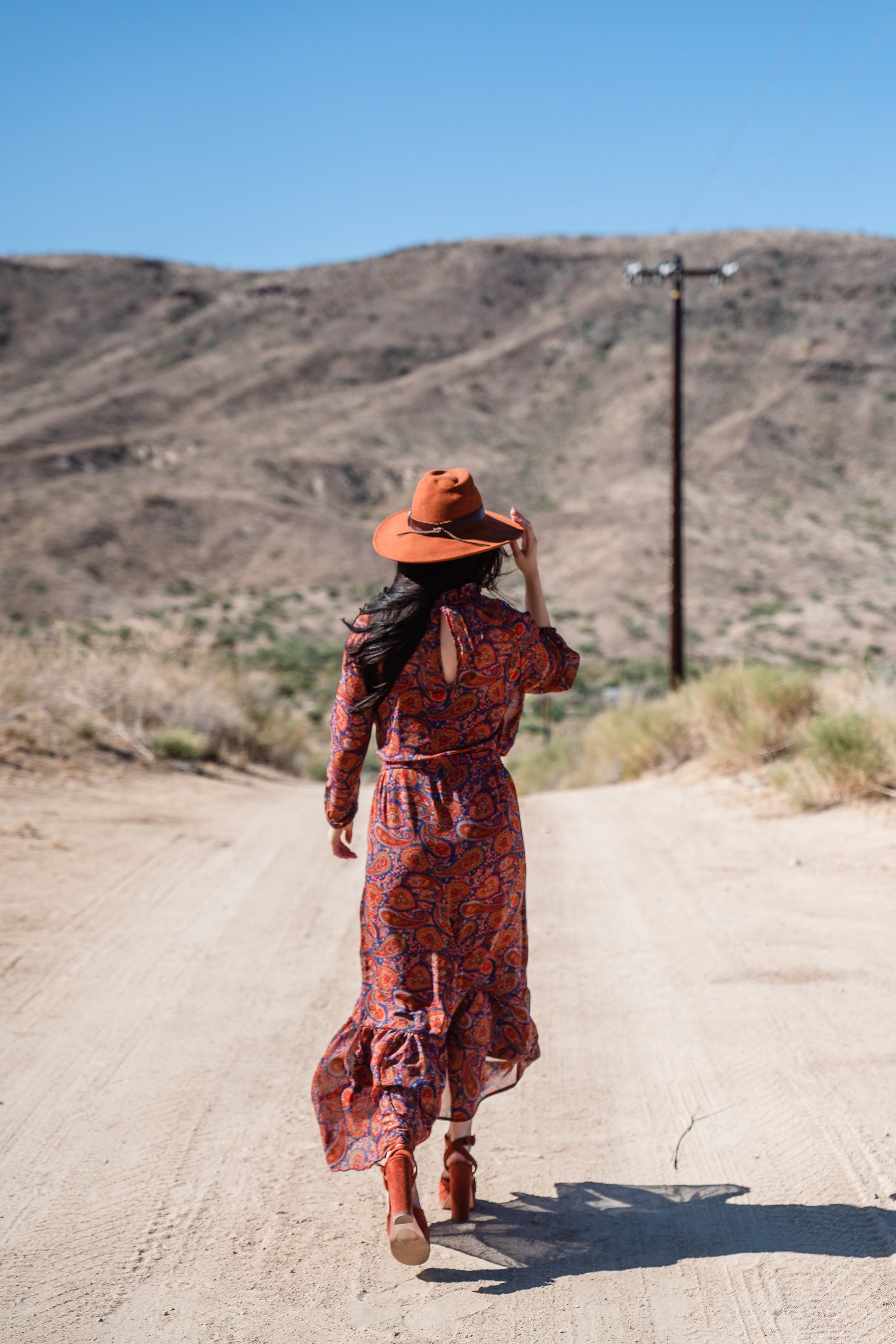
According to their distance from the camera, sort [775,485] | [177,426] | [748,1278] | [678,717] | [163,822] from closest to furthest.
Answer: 1. [748,1278]
2. [163,822]
3. [678,717]
4. [775,485]
5. [177,426]

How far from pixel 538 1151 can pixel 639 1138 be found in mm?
345

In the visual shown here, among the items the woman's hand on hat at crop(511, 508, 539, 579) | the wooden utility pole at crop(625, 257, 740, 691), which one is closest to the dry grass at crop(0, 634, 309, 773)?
the wooden utility pole at crop(625, 257, 740, 691)

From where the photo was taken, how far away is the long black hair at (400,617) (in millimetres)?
3074

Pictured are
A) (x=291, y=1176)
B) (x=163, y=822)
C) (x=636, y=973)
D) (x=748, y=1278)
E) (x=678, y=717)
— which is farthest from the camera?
(x=678, y=717)

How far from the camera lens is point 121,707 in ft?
41.7

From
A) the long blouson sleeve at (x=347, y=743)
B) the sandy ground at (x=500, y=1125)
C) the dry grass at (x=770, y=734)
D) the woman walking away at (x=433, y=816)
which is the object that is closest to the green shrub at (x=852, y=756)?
the dry grass at (x=770, y=734)

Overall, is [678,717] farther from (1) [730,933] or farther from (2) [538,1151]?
(2) [538,1151]

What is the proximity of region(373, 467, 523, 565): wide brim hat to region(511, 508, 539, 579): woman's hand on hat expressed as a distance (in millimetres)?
28

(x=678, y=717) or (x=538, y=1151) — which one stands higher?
(x=538, y=1151)

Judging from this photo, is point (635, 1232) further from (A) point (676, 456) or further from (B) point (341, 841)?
(A) point (676, 456)

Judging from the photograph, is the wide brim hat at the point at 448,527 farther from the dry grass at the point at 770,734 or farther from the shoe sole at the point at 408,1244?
the dry grass at the point at 770,734

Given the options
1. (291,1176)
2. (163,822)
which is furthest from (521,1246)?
(163,822)

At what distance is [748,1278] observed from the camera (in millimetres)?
2936

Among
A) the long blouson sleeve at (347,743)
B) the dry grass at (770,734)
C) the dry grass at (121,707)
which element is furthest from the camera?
the dry grass at (121,707)
